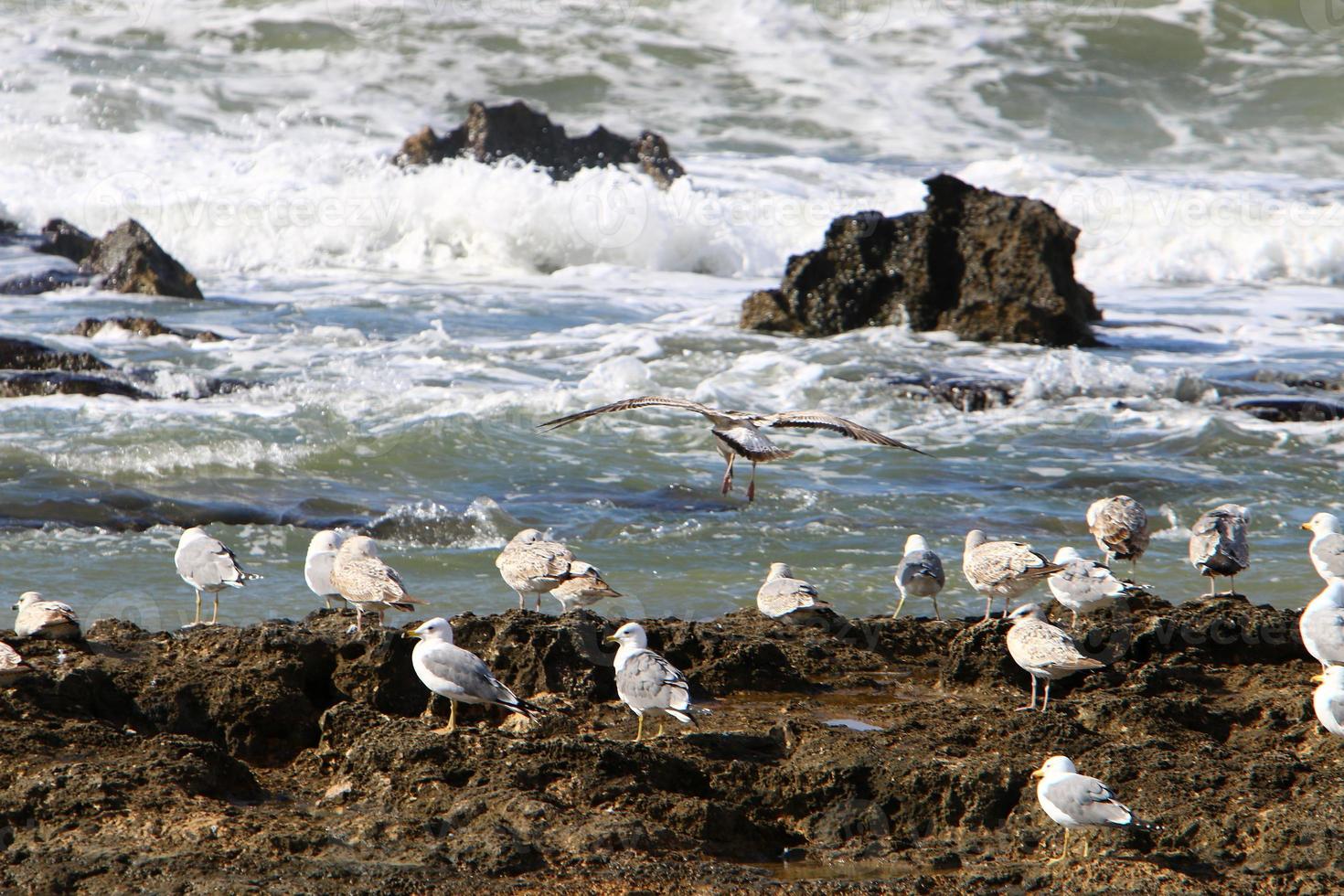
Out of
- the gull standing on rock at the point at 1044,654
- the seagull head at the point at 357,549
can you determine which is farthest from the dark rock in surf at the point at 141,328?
the gull standing on rock at the point at 1044,654

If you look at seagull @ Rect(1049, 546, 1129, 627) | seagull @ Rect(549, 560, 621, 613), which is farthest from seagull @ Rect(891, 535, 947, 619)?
seagull @ Rect(549, 560, 621, 613)

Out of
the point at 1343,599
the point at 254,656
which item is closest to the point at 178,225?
the point at 254,656

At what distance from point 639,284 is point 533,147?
467 cm

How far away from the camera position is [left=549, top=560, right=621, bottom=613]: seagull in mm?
6797

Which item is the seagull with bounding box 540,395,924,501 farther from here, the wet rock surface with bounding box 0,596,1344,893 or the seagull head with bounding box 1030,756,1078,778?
the seagull head with bounding box 1030,756,1078,778

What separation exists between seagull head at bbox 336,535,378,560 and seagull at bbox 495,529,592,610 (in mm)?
627

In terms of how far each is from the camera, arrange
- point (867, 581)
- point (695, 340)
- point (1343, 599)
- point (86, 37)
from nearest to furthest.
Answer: point (1343, 599), point (867, 581), point (695, 340), point (86, 37)

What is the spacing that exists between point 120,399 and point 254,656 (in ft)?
26.7

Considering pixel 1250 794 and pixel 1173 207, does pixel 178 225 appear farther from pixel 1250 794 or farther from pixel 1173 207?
pixel 1250 794

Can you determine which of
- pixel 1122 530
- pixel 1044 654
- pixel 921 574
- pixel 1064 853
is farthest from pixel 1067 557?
pixel 1064 853

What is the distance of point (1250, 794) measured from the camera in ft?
15.4

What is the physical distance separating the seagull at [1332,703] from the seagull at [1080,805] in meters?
0.97

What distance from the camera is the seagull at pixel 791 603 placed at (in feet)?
22.8

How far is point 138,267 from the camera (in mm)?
18672
